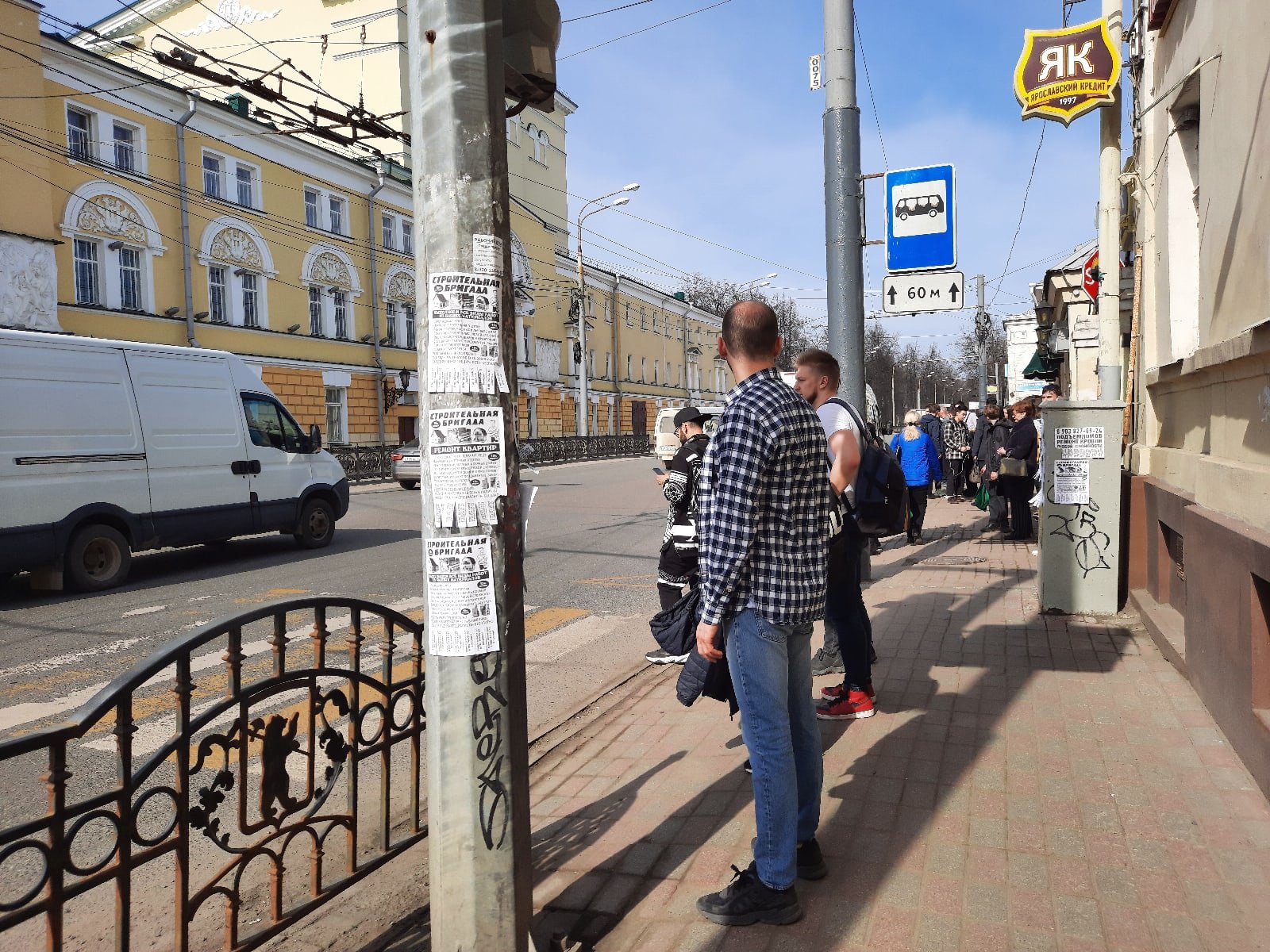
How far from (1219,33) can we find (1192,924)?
466 centimetres

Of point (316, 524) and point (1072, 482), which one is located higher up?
point (1072, 482)

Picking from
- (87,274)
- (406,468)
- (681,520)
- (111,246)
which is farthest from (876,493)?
(111,246)

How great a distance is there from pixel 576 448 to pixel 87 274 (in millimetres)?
21729

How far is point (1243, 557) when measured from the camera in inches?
152

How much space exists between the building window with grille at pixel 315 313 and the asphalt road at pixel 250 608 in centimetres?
2023

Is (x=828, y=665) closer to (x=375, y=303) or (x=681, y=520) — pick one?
(x=681, y=520)

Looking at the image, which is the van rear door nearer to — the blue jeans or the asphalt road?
the asphalt road

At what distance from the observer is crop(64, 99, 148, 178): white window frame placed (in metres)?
24.5

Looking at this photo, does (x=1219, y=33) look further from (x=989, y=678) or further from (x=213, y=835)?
(x=213, y=835)

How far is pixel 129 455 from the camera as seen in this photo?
31.5 ft

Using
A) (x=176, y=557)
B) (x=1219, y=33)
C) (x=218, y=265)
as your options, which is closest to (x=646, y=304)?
(x=218, y=265)

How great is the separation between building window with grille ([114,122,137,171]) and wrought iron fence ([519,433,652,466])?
15.1 meters

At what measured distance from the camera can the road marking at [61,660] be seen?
6.13 metres

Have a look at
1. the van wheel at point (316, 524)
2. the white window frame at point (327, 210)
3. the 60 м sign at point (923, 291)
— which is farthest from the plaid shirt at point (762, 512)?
the white window frame at point (327, 210)
